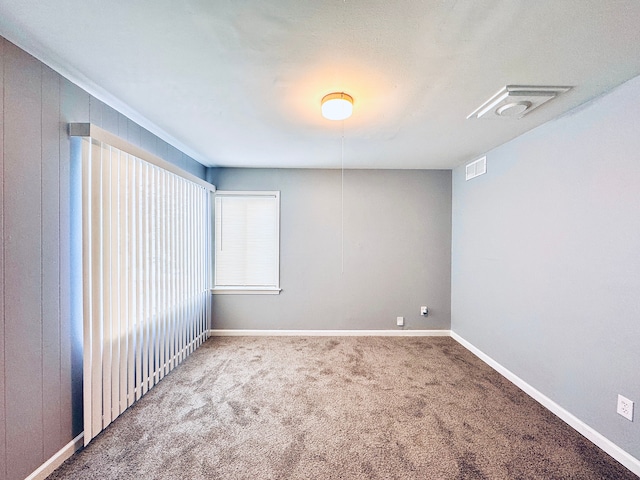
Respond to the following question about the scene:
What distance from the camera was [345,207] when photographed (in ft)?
13.4

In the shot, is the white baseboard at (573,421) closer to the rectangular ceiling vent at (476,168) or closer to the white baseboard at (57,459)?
the rectangular ceiling vent at (476,168)

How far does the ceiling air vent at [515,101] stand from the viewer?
182cm

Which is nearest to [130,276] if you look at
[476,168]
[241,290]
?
[241,290]

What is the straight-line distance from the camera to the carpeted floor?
171 cm

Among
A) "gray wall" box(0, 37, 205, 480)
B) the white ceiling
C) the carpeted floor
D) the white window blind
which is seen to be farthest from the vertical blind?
the white ceiling

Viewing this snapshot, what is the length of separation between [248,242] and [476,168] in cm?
322

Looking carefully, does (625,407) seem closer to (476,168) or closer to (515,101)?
(515,101)

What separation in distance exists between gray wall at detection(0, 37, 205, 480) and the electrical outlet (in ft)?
11.7

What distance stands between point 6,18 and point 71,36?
231mm

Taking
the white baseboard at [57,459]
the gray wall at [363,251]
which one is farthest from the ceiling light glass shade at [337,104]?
the white baseboard at [57,459]

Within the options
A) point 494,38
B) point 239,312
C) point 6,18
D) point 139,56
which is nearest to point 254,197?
point 239,312

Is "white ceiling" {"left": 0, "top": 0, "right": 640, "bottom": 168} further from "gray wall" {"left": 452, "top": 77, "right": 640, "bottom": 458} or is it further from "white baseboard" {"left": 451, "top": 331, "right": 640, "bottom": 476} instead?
"white baseboard" {"left": 451, "top": 331, "right": 640, "bottom": 476}

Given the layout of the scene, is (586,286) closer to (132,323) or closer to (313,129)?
(313,129)

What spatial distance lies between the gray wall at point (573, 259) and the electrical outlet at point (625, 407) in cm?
4
